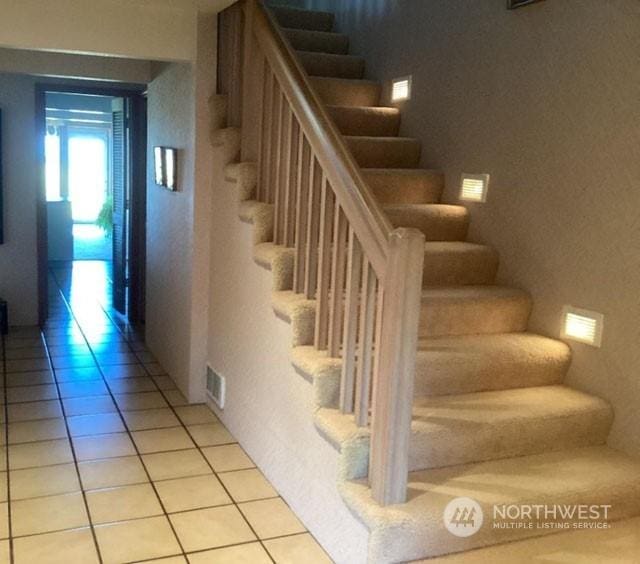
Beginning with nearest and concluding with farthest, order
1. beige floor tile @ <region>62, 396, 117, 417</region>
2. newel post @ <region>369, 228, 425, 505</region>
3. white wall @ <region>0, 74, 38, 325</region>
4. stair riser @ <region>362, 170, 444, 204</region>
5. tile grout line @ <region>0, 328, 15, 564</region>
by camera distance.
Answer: newel post @ <region>369, 228, 425, 505</region> → tile grout line @ <region>0, 328, 15, 564</region> → stair riser @ <region>362, 170, 444, 204</region> → beige floor tile @ <region>62, 396, 117, 417</region> → white wall @ <region>0, 74, 38, 325</region>

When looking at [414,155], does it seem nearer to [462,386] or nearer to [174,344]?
[462,386]

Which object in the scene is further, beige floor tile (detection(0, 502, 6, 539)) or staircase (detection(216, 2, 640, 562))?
beige floor tile (detection(0, 502, 6, 539))

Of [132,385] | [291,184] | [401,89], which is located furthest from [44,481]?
[401,89]

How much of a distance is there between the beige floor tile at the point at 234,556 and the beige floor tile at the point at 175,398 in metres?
1.62

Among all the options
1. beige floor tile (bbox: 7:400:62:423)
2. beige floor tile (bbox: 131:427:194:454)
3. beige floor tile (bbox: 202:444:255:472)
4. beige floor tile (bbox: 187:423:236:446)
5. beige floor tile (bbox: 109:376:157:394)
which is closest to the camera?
beige floor tile (bbox: 202:444:255:472)

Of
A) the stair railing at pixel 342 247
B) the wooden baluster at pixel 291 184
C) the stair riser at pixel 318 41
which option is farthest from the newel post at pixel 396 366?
the stair riser at pixel 318 41

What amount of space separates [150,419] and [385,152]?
1999 millimetres

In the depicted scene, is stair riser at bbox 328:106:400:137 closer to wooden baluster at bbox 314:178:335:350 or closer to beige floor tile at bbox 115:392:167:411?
wooden baluster at bbox 314:178:335:350

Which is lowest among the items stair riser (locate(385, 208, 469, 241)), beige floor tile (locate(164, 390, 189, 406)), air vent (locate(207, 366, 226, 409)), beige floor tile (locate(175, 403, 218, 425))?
beige floor tile (locate(175, 403, 218, 425))

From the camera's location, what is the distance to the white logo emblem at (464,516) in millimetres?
2268

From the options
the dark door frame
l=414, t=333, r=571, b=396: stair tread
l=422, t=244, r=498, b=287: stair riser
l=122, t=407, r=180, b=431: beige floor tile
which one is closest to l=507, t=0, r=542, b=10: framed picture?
l=422, t=244, r=498, b=287: stair riser

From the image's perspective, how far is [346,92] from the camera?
13.7 ft

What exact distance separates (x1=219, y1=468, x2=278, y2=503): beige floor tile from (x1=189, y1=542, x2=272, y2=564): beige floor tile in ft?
1.23

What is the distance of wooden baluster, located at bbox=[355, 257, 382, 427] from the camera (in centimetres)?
227
